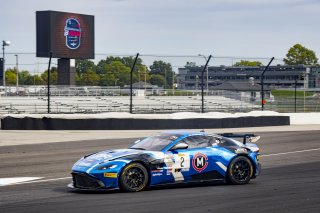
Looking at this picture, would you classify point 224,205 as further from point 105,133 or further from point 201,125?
point 201,125

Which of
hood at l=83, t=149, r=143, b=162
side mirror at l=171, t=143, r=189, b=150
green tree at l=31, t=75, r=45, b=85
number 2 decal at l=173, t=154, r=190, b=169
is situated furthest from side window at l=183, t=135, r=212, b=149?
green tree at l=31, t=75, r=45, b=85

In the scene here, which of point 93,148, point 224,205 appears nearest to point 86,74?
point 93,148

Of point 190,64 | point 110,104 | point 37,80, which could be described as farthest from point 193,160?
point 37,80

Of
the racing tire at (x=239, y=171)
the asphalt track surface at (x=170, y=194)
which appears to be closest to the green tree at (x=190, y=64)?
the asphalt track surface at (x=170, y=194)

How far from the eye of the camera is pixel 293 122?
36062 mm

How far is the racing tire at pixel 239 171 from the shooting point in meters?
13.1

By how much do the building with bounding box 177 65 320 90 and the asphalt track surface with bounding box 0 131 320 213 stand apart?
50.8 ft

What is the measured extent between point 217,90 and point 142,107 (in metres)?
4.32

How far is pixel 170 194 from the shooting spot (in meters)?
11.9

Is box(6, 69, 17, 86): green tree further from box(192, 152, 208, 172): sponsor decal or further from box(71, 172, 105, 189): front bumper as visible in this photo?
box(71, 172, 105, 189): front bumper

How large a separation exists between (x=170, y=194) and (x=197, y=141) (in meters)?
1.55

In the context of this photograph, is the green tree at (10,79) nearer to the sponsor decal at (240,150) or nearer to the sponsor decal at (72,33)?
the sponsor decal at (72,33)

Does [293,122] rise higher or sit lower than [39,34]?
lower

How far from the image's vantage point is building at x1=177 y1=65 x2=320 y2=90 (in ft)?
112
